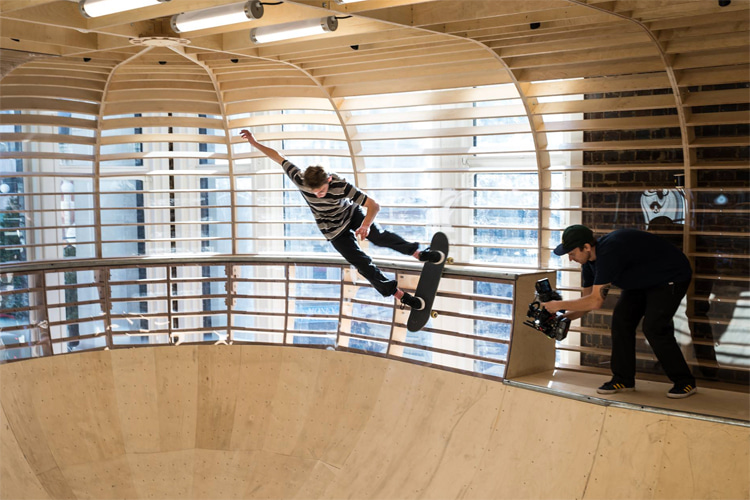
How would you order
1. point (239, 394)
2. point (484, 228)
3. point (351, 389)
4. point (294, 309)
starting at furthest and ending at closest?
point (294, 309) → point (484, 228) → point (239, 394) → point (351, 389)

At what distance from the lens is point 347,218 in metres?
6.68

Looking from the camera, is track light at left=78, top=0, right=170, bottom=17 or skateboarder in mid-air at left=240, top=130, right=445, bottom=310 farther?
skateboarder in mid-air at left=240, top=130, right=445, bottom=310

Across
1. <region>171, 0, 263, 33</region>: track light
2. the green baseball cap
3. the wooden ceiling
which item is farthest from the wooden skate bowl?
<region>171, 0, 263, 33</region>: track light

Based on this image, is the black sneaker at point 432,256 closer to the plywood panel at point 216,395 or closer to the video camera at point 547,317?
the video camera at point 547,317

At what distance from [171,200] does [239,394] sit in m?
3.48

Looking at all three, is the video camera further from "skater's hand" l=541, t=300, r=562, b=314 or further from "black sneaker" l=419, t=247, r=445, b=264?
"black sneaker" l=419, t=247, r=445, b=264

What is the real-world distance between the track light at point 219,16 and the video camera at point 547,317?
3.13 meters

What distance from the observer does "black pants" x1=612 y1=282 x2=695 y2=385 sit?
5219 mm

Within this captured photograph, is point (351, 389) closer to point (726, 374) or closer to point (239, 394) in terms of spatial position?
point (239, 394)

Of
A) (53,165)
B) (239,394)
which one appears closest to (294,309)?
(239,394)

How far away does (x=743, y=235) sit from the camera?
5387mm

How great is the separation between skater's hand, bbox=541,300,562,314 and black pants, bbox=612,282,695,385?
0.51 meters

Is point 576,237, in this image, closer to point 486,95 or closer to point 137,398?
point 486,95

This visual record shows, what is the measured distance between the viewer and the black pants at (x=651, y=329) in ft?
17.1
